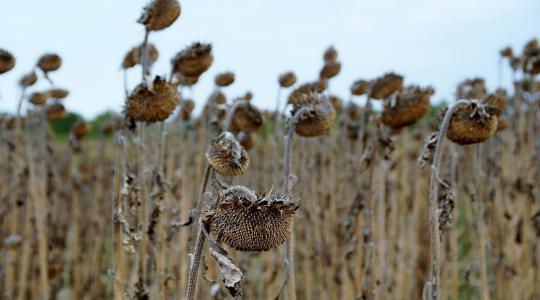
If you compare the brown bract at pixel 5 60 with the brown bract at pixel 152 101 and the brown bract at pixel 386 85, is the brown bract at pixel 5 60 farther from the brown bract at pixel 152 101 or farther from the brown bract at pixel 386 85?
the brown bract at pixel 386 85

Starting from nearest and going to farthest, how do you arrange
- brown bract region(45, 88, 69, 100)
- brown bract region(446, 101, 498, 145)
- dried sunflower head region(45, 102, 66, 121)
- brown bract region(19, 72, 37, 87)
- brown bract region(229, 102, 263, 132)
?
brown bract region(446, 101, 498, 145)
brown bract region(229, 102, 263, 132)
brown bract region(19, 72, 37, 87)
brown bract region(45, 88, 69, 100)
dried sunflower head region(45, 102, 66, 121)

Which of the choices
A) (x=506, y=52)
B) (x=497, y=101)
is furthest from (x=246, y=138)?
(x=506, y=52)

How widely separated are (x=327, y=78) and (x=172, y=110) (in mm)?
1524

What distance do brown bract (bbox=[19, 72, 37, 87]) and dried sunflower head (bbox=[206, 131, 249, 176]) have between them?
2036mm

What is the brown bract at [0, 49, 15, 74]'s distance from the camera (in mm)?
2661

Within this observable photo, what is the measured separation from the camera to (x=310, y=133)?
2.36 meters

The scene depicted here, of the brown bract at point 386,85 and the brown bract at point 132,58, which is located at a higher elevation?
the brown bract at point 132,58

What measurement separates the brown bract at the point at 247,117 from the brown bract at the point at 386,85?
64 cm

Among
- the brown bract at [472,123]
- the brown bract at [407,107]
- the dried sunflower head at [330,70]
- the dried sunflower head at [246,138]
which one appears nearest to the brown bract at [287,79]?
the dried sunflower head at [330,70]

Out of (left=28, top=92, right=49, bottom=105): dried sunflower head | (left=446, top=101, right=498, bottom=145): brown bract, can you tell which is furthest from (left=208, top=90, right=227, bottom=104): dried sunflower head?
(left=446, top=101, right=498, bottom=145): brown bract

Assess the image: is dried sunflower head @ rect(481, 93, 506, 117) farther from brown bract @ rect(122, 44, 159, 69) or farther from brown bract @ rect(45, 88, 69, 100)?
brown bract @ rect(45, 88, 69, 100)

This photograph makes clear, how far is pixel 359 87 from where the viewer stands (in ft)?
11.9

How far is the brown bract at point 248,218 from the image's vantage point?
53.7 inches

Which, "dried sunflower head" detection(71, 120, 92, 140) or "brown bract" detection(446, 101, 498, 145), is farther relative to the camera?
"dried sunflower head" detection(71, 120, 92, 140)
